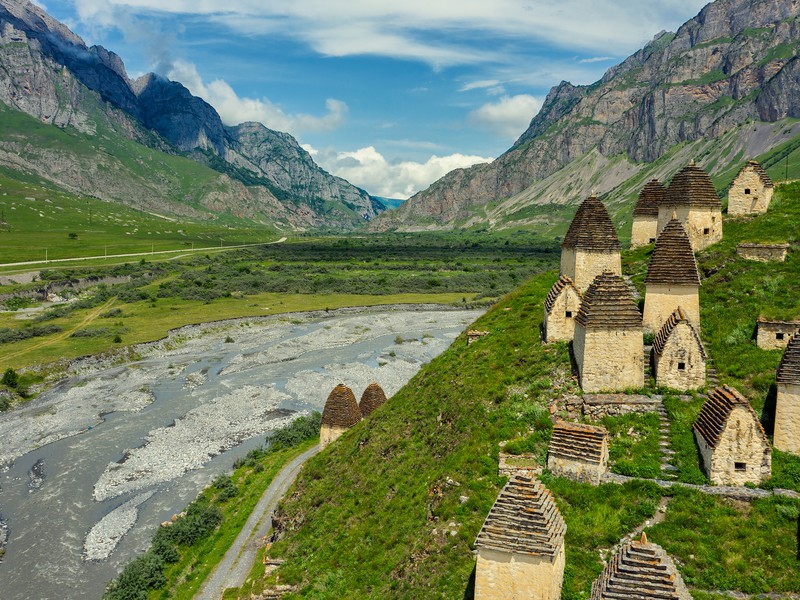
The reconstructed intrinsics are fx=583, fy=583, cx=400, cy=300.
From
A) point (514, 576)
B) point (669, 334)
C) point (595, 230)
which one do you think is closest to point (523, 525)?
point (514, 576)

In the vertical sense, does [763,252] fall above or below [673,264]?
above

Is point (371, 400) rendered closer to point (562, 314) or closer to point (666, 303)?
point (562, 314)

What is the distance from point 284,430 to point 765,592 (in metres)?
40.5

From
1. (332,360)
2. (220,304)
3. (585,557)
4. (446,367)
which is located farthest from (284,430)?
(220,304)

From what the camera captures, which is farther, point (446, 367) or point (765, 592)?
point (446, 367)

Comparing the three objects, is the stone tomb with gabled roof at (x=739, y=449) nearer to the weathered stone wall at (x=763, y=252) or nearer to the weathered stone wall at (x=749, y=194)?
the weathered stone wall at (x=763, y=252)

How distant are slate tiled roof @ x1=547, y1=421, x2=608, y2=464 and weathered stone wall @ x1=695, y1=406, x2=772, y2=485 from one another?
11.1 ft

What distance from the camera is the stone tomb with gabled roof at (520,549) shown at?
492 inches

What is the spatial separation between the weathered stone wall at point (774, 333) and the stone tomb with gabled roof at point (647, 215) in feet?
61.3

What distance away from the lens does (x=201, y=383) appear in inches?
2766

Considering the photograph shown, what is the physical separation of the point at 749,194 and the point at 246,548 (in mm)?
37042

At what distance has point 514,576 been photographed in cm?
1270

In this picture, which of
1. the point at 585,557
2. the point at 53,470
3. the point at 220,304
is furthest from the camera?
the point at 220,304

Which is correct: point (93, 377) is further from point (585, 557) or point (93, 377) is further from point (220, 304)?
point (585, 557)
